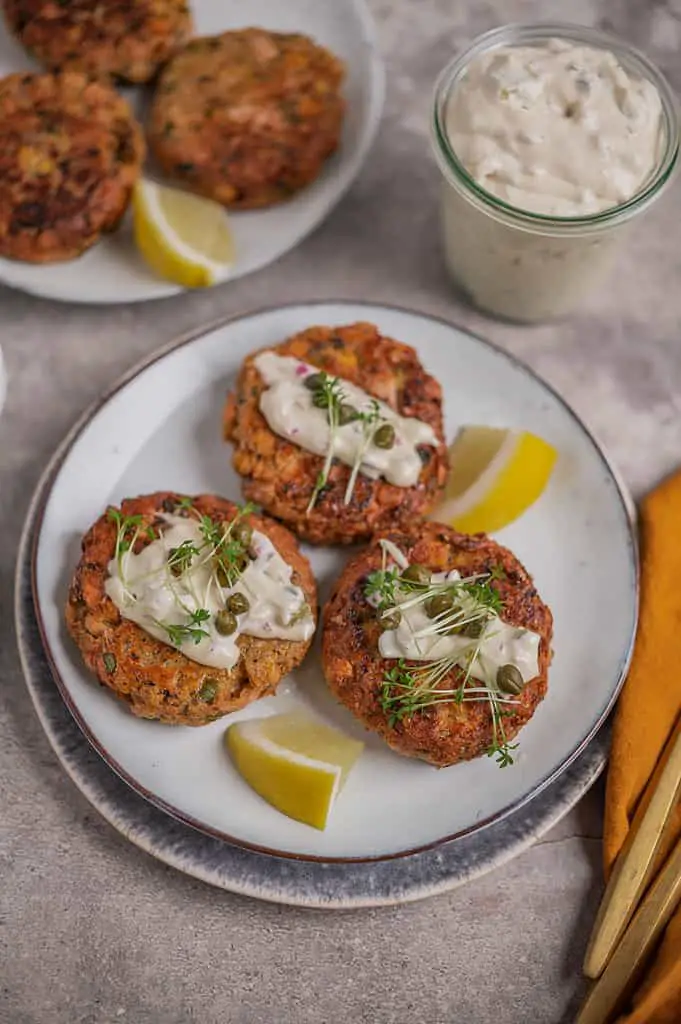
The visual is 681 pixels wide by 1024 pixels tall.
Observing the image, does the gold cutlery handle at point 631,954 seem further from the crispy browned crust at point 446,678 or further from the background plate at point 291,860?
the crispy browned crust at point 446,678

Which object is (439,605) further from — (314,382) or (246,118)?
(246,118)

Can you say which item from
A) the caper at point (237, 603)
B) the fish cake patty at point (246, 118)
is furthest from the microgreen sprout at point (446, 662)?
the fish cake patty at point (246, 118)

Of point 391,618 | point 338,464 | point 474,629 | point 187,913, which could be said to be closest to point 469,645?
point 474,629

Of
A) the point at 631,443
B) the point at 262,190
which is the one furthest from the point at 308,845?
the point at 262,190

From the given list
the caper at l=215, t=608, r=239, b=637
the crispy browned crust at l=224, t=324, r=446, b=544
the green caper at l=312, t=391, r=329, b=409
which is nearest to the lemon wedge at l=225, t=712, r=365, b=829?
the caper at l=215, t=608, r=239, b=637

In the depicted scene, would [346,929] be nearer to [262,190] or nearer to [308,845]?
[308,845]

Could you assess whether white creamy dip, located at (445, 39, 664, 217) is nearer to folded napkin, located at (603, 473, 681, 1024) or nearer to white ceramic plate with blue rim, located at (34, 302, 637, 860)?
white ceramic plate with blue rim, located at (34, 302, 637, 860)
